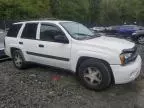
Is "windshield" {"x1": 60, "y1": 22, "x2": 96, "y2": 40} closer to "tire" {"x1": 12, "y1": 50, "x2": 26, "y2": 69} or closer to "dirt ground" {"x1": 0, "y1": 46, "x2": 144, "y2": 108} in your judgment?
"dirt ground" {"x1": 0, "y1": 46, "x2": 144, "y2": 108}

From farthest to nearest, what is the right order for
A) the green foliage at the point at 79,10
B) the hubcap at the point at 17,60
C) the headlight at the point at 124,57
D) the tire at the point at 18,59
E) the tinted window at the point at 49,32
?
the green foliage at the point at 79,10
the hubcap at the point at 17,60
the tire at the point at 18,59
the tinted window at the point at 49,32
the headlight at the point at 124,57

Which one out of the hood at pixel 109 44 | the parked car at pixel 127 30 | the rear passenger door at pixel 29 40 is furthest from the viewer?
the parked car at pixel 127 30

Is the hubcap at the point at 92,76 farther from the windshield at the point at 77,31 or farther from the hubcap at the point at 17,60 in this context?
the hubcap at the point at 17,60

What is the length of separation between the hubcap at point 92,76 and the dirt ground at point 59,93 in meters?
0.26

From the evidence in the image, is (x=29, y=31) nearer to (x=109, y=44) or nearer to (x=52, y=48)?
(x=52, y=48)

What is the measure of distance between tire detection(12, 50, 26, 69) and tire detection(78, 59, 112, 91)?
Result: 2.36 metres

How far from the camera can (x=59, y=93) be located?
5.75m

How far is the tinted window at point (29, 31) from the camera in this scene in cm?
714

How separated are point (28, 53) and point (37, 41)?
1.98 ft

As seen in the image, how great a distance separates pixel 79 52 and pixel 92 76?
2.21 feet

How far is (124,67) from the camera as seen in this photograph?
5438 mm

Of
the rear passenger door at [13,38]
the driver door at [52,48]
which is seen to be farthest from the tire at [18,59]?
the driver door at [52,48]

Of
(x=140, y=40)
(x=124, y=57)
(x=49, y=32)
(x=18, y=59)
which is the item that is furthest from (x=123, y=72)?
(x=140, y=40)

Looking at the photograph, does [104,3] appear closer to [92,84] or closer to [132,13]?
[132,13]
